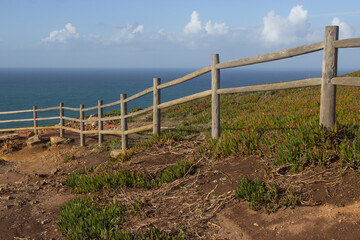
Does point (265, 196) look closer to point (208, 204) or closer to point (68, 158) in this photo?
point (208, 204)

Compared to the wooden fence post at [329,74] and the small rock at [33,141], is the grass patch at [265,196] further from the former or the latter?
the small rock at [33,141]

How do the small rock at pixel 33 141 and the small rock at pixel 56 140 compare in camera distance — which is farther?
the small rock at pixel 33 141

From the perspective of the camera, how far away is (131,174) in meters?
6.74

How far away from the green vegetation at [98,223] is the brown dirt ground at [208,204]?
19 centimetres

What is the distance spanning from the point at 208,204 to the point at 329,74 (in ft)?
9.07

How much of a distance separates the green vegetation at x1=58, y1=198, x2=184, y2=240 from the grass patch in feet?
3.44

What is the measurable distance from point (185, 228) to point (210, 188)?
1172mm

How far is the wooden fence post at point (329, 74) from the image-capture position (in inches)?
217

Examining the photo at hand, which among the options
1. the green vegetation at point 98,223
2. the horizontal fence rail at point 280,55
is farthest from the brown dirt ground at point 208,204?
the horizontal fence rail at point 280,55

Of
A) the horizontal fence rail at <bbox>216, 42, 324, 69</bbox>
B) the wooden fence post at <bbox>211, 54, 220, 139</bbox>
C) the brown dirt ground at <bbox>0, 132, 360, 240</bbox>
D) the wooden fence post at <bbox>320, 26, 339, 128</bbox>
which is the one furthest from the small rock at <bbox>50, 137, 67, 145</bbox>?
the wooden fence post at <bbox>320, 26, 339, 128</bbox>

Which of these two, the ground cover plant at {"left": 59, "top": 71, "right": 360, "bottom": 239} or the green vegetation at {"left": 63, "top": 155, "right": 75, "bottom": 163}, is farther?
the green vegetation at {"left": 63, "top": 155, "right": 75, "bottom": 163}

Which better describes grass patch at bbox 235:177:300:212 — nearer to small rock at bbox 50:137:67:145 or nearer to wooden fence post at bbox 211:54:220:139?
wooden fence post at bbox 211:54:220:139

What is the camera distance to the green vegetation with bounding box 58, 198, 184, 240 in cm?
447

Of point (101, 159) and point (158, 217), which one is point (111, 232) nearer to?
point (158, 217)
